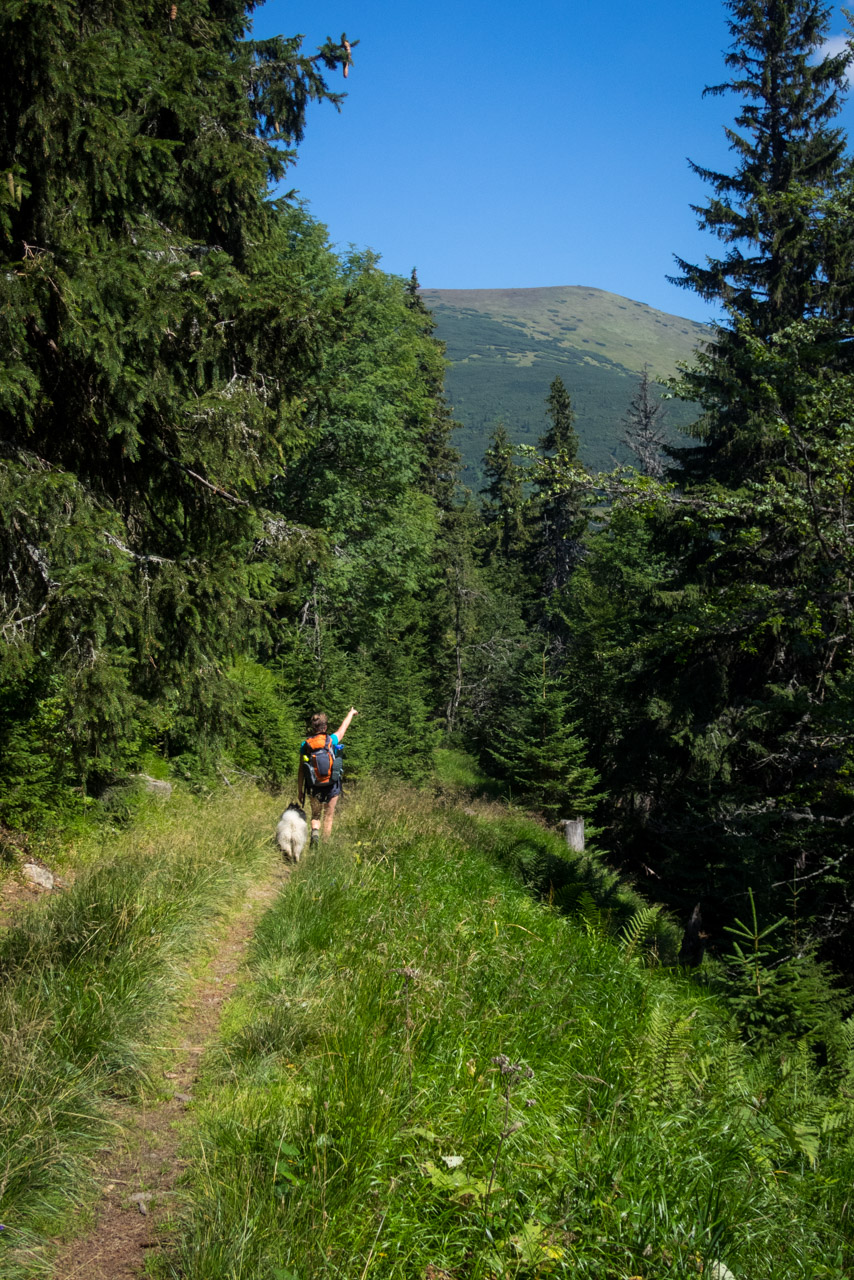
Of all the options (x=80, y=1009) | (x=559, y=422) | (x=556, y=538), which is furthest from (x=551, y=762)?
(x=559, y=422)

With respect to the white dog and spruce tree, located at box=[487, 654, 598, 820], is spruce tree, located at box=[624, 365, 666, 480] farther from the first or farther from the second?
the white dog

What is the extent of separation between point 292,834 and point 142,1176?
15.1 feet

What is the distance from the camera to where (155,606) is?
5961 mm

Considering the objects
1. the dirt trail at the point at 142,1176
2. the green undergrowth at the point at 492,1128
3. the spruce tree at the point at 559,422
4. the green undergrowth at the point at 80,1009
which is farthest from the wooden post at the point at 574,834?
the spruce tree at the point at 559,422

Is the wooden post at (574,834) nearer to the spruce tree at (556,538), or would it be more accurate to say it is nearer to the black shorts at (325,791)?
the black shorts at (325,791)

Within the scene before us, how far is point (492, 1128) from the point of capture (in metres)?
2.77

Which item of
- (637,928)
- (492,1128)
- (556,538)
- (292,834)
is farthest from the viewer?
(556,538)

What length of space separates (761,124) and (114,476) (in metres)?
14.4

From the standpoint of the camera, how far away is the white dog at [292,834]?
734cm

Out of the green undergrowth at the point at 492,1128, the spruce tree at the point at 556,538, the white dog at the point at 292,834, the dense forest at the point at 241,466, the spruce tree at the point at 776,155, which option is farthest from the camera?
the spruce tree at the point at 556,538

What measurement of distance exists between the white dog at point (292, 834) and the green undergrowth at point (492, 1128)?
97.0 inches

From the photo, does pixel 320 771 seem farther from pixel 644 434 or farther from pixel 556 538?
pixel 556 538

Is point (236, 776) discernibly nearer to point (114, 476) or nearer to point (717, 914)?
point (114, 476)

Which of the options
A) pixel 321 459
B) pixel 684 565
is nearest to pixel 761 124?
pixel 684 565
